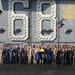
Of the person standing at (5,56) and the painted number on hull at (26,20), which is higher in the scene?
the painted number on hull at (26,20)

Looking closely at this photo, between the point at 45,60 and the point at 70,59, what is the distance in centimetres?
194

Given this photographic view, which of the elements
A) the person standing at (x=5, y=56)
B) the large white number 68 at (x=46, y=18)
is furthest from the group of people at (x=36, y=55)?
the large white number 68 at (x=46, y=18)

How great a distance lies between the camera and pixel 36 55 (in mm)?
25031

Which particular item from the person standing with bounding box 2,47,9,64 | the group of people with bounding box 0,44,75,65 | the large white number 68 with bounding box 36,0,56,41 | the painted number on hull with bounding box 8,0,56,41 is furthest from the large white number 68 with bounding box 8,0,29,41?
the person standing with bounding box 2,47,9,64

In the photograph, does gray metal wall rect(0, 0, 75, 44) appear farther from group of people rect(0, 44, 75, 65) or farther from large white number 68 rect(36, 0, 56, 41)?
group of people rect(0, 44, 75, 65)

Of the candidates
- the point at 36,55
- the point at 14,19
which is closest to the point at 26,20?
the point at 14,19

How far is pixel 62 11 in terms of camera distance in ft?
83.0

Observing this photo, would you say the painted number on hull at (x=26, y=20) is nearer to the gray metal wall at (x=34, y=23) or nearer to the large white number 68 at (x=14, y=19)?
the large white number 68 at (x=14, y=19)

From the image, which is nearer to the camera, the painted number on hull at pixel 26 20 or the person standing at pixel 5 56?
the person standing at pixel 5 56

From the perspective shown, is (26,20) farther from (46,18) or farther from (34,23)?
(46,18)

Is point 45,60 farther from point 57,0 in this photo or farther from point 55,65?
point 57,0

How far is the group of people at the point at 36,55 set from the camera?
24.9 metres

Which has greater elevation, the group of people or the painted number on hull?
the painted number on hull

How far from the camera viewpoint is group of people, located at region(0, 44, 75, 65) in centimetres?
2488
